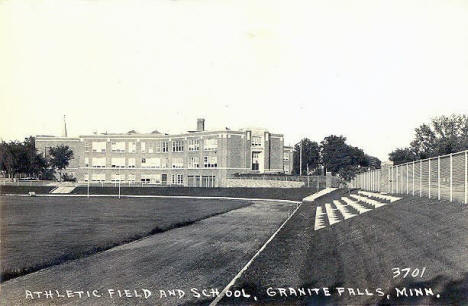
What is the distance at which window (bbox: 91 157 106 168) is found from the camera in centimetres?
10788

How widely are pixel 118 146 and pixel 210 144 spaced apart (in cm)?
2440

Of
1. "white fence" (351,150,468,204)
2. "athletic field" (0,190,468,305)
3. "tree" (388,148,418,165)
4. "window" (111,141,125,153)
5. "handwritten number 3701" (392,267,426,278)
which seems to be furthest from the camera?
"window" (111,141,125,153)

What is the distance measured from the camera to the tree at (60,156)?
108 meters

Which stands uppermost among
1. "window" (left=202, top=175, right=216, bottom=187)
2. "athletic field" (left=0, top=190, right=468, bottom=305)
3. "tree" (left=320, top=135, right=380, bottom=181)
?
"tree" (left=320, top=135, right=380, bottom=181)

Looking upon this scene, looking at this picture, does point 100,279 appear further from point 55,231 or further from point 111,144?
point 111,144

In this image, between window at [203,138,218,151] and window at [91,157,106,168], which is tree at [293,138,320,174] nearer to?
window at [203,138,218,151]

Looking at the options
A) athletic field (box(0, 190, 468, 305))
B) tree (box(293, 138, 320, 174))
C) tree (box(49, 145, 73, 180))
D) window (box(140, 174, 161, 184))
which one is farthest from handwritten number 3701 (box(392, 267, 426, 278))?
tree (box(293, 138, 320, 174))

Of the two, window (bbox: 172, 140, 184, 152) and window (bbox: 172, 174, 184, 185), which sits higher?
window (bbox: 172, 140, 184, 152)

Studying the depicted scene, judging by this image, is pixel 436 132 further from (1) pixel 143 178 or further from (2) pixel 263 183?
(1) pixel 143 178

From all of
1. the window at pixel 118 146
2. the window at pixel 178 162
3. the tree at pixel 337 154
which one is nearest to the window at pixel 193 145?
the window at pixel 178 162

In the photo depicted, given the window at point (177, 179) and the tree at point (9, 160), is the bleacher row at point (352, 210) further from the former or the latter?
the tree at point (9, 160)

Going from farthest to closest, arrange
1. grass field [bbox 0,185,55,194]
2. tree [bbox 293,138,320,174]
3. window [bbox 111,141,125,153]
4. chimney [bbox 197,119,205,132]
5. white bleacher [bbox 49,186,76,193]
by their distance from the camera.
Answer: tree [bbox 293,138,320,174] → window [bbox 111,141,125,153] → chimney [bbox 197,119,205,132] → white bleacher [bbox 49,186,76,193] → grass field [bbox 0,185,55,194]

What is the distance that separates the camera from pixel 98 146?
108 meters

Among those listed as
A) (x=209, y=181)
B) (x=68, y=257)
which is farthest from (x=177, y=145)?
(x=68, y=257)
